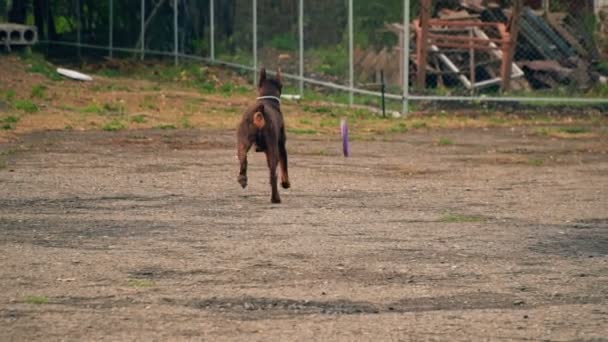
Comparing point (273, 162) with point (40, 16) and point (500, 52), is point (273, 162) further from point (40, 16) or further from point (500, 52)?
point (40, 16)

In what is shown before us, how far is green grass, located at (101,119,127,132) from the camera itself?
22.5 m

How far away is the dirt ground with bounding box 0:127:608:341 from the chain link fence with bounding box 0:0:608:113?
5.89 metres

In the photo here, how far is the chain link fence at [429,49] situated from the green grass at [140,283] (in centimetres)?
1451

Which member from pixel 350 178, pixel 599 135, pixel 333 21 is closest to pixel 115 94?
pixel 333 21

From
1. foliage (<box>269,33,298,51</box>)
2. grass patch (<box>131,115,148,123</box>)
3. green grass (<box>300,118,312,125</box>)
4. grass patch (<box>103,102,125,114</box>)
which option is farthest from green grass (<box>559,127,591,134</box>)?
foliage (<box>269,33,298,51</box>)

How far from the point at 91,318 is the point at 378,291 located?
185cm

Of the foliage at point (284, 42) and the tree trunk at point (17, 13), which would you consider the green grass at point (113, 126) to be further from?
the tree trunk at point (17, 13)

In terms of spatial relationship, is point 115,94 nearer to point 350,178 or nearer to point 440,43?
point 440,43

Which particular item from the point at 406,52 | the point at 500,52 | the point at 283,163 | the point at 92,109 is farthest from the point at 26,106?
the point at 283,163

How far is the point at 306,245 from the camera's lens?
1184 centimetres

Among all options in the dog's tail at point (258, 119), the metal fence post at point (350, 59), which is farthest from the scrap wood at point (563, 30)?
the dog's tail at point (258, 119)

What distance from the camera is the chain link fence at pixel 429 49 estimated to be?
1027 inches

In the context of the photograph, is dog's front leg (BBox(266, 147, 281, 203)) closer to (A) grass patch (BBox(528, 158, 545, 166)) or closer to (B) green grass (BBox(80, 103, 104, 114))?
(A) grass patch (BBox(528, 158, 545, 166))

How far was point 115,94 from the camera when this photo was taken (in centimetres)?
2820
